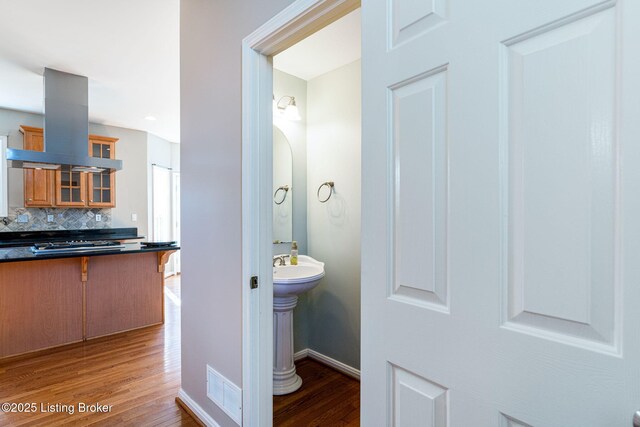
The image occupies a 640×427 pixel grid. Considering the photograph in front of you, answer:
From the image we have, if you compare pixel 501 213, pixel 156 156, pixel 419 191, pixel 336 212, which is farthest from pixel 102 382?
pixel 156 156

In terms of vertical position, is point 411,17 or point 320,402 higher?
point 411,17

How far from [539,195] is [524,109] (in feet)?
0.54

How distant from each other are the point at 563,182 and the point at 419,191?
28 centimetres

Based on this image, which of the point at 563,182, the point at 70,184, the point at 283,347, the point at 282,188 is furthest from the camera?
the point at 70,184

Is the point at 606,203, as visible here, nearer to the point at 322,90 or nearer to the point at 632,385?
the point at 632,385

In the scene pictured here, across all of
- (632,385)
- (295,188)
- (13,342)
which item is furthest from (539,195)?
(13,342)

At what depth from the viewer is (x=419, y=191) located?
76cm

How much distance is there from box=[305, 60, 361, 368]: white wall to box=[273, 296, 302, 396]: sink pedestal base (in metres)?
0.44

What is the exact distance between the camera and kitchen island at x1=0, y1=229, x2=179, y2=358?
2.86m

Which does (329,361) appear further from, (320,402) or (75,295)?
(75,295)

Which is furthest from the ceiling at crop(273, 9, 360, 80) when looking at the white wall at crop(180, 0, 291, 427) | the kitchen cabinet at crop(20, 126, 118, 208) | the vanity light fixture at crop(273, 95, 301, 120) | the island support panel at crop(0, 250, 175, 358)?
the kitchen cabinet at crop(20, 126, 118, 208)

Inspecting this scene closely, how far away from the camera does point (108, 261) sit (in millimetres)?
3363

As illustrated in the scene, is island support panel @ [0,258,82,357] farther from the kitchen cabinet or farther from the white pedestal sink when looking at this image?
the white pedestal sink

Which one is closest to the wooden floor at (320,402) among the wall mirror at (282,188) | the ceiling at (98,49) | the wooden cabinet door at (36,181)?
the wall mirror at (282,188)
